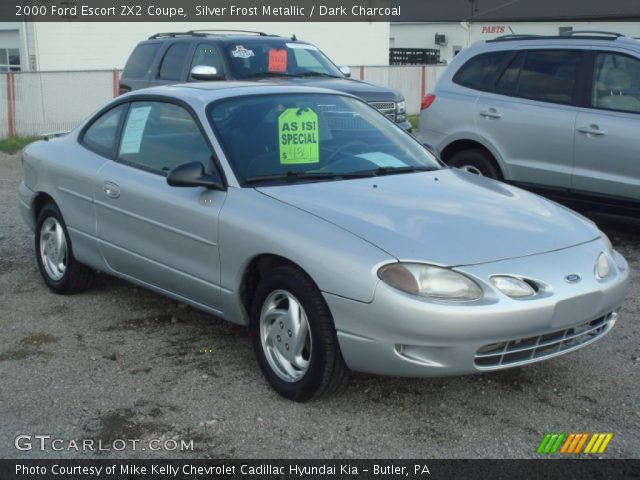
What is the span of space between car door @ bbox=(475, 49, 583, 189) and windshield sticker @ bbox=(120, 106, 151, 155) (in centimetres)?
387

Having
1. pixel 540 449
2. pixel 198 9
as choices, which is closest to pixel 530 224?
pixel 540 449

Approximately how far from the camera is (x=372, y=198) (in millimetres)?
4703

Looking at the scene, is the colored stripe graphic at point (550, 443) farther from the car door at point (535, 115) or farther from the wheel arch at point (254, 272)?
the car door at point (535, 115)

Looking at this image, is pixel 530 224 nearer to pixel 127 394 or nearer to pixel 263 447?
pixel 263 447

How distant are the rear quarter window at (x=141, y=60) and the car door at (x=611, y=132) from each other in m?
6.57

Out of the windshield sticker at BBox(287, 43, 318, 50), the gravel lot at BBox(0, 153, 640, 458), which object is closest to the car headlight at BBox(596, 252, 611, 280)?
the gravel lot at BBox(0, 153, 640, 458)

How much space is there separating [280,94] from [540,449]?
2673 mm

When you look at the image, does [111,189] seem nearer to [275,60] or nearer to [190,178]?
[190,178]

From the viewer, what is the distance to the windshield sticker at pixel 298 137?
508cm

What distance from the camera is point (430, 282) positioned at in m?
4.00

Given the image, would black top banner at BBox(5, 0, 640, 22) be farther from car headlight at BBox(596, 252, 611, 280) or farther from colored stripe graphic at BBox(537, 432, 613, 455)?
colored stripe graphic at BBox(537, 432, 613, 455)

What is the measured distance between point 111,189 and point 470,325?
2.71m

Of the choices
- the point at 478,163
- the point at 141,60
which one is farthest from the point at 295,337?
the point at 141,60

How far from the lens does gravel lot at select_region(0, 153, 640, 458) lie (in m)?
4.05
